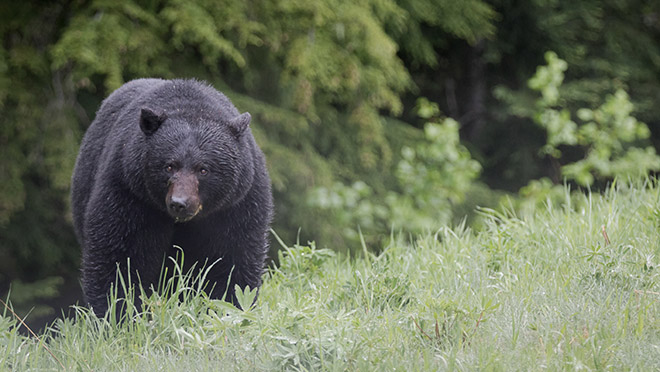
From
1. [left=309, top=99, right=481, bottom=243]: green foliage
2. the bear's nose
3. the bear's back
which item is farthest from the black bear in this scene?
[left=309, top=99, right=481, bottom=243]: green foliage

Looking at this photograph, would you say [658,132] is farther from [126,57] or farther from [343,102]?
[126,57]

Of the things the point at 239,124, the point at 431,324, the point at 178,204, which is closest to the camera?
the point at 431,324

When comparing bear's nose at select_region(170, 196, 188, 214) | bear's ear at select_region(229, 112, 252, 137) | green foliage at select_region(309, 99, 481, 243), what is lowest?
green foliage at select_region(309, 99, 481, 243)

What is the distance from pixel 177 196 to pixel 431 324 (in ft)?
4.68

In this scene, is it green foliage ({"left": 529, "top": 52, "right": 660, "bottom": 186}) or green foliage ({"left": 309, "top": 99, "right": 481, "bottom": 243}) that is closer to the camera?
green foliage ({"left": 309, "top": 99, "right": 481, "bottom": 243})

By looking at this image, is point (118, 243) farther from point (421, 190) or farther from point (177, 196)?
point (421, 190)

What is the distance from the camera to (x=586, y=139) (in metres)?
9.69

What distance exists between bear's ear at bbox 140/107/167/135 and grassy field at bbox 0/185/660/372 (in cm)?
97

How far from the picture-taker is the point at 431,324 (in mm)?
3123

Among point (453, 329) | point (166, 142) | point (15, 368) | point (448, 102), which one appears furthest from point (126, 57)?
point (448, 102)

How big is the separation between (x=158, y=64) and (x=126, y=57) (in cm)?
43

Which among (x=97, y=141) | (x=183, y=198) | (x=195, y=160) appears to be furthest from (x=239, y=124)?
(x=97, y=141)

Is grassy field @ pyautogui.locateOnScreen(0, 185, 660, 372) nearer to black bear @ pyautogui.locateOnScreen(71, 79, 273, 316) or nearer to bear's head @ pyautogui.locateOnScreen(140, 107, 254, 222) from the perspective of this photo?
black bear @ pyautogui.locateOnScreen(71, 79, 273, 316)

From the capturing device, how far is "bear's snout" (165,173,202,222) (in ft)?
12.2
